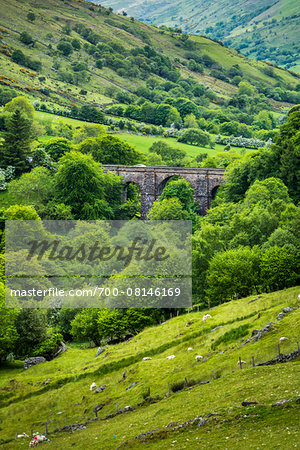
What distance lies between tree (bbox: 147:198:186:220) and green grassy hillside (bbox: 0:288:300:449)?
41560mm

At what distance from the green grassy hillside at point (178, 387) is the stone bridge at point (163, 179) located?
5815 cm

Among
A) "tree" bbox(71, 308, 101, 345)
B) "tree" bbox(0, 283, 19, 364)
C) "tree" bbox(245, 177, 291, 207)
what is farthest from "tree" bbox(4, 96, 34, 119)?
"tree" bbox(0, 283, 19, 364)

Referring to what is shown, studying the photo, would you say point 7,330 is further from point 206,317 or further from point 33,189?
point 33,189

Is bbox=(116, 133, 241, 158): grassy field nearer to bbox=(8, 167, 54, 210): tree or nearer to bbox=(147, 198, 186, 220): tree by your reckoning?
bbox=(8, 167, 54, 210): tree

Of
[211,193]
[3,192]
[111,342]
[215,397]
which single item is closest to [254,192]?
[211,193]

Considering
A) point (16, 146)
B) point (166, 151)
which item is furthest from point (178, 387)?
point (166, 151)

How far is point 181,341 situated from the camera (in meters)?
44.0

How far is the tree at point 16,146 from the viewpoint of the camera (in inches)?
4225

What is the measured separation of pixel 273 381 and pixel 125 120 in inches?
6433

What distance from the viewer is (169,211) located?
94.3 meters

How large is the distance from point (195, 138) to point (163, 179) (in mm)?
56191

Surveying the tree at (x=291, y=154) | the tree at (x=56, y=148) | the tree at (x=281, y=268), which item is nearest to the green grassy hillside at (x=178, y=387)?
the tree at (x=281, y=268)

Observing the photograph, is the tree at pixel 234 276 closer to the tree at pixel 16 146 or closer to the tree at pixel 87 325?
the tree at pixel 87 325

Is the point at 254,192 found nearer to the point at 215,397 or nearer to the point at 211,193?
the point at 211,193
